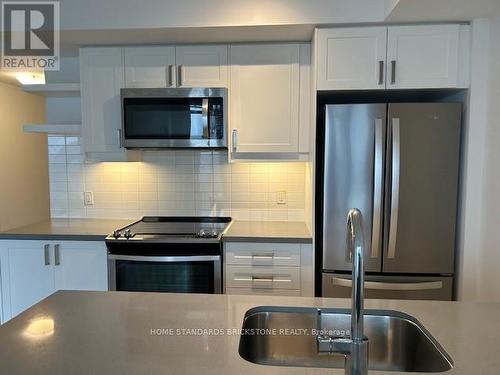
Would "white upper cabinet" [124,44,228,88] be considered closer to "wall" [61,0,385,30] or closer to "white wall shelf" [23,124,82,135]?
"wall" [61,0,385,30]

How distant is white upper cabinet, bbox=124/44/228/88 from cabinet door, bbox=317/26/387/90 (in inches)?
26.6

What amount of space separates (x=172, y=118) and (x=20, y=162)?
2149 millimetres

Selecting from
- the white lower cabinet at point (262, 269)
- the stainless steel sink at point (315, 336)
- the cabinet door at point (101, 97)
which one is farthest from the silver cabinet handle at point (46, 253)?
the stainless steel sink at point (315, 336)

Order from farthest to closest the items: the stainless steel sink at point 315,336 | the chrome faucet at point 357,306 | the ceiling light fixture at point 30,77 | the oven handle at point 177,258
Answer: the ceiling light fixture at point 30,77 → the oven handle at point 177,258 → the stainless steel sink at point 315,336 → the chrome faucet at point 357,306

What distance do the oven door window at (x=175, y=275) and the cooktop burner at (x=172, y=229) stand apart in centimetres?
17

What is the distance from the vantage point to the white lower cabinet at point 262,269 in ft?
7.88

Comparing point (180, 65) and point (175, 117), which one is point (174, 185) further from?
point (180, 65)

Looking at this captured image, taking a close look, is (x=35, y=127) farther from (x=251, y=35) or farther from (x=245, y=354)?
(x=245, y=354)

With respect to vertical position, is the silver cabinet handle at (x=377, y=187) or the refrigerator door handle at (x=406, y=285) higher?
the silver cabinet handle at (x=377, y=187)

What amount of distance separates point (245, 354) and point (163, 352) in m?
0.30

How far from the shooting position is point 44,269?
2.54 metres

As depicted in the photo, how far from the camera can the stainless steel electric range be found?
2385 millimetres

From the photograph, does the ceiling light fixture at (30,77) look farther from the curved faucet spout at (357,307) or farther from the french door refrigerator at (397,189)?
the curved faucet spout at (357,307)

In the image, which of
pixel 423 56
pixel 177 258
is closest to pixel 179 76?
pixel 177 258
